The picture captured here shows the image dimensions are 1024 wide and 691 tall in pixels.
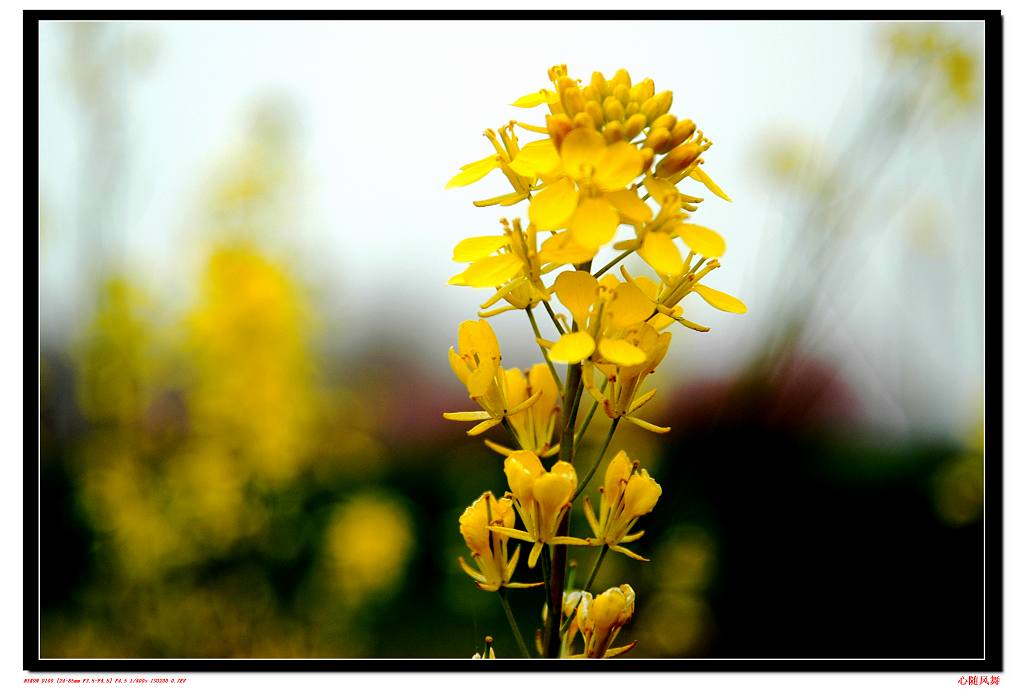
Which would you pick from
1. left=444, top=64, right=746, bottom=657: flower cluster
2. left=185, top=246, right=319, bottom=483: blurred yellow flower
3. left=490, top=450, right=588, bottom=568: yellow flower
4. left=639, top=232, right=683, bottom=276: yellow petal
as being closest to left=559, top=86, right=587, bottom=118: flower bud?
left=444, top=64, right=746, bottom=657: flower cluster

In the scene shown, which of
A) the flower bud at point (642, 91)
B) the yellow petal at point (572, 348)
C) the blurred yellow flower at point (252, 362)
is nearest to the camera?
the yellow petal at point (572, 348)

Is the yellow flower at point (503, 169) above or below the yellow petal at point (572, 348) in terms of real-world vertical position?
above

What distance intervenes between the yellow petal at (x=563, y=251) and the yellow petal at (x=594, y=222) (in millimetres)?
18

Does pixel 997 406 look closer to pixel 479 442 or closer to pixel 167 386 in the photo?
pixel 479 442

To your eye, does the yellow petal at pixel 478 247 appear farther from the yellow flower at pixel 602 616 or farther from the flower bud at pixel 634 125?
the yellow flower at pixel 602 616

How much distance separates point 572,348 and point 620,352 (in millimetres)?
70

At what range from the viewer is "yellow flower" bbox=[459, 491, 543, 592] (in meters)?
1.27

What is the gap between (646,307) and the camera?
3.94 feet

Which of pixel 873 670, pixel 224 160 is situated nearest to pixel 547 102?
pixel 873 670

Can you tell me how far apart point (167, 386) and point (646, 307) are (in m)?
2.77

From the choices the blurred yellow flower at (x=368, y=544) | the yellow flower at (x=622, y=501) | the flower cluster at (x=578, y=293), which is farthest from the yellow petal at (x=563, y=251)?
the blurred yellow flower at (x=368, y=544)

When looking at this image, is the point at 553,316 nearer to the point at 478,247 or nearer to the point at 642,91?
the point at 478,247

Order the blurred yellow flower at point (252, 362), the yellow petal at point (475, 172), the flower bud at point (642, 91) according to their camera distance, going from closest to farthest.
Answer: the flower bud at point (642, 91), the yellow petal at point (475, 172), the blurred yellow flower at point (252, 362)

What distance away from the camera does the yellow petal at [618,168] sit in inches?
44.7
